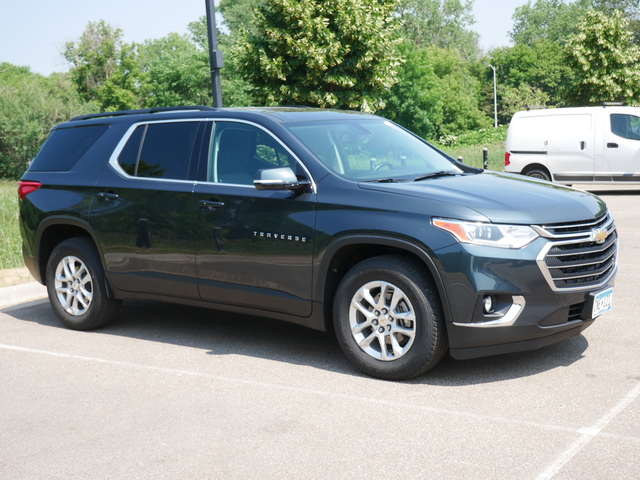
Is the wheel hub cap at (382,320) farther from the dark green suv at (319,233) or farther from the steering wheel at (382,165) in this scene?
the steering wheel at (382,165)

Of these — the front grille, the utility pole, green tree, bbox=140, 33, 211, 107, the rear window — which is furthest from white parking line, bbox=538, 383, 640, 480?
green tree, bbox=140, 33, 211, 107

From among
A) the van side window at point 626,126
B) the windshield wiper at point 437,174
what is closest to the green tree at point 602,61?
the van side window at point 626,126

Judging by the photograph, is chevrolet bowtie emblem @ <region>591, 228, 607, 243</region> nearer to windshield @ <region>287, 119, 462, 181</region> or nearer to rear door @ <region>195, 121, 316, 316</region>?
windshield @ <region>287, 119, 462, 181</region>

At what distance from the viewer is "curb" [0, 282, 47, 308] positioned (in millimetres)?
8359

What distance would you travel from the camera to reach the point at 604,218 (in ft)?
18.1

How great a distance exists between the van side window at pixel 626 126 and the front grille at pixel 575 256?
46.3 ft

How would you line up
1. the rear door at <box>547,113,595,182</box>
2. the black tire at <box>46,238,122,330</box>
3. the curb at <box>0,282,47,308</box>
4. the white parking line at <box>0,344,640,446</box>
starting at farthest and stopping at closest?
the rear door at <box>547,113,595,182</box> < the curb at <box>0,282,47,308</box> < the black tire at <box>46,238,122,330</box> < the white parking line at <box>0,344,640,446</box>

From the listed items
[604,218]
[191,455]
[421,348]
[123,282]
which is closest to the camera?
[191,455]

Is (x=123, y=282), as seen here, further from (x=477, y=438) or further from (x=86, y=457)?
(x=477, y=438)

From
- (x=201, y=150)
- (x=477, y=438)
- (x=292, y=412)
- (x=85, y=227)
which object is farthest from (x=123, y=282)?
(x=477, y=438)

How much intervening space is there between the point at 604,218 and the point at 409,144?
1669 mm

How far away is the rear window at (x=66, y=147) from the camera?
7070 mm

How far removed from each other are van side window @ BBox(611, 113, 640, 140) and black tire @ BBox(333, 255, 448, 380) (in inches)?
586

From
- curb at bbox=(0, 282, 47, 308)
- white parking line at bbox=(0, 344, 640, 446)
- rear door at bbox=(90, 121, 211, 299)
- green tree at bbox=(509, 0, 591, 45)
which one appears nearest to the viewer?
white parking line at bbox=(0, 344, 640, 446)
